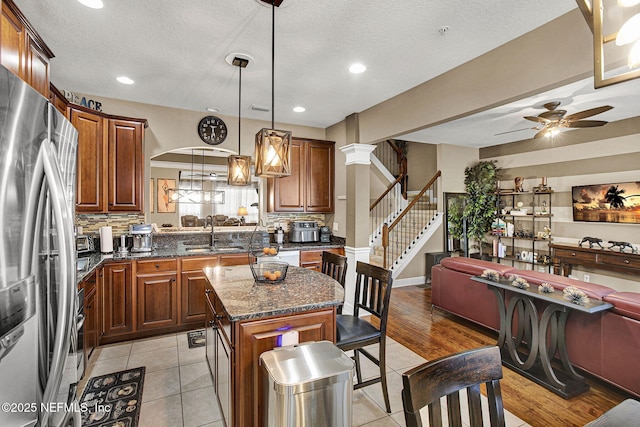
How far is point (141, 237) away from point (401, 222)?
5318mm

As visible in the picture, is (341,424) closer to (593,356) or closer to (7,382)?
(7,382)

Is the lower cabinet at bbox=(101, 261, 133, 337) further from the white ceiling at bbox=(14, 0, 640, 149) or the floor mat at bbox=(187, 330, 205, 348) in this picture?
the white ceiling at bbox=(14, 0, 640, 149)

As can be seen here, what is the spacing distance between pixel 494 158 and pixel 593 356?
5.13m

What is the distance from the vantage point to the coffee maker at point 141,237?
3.70 metres

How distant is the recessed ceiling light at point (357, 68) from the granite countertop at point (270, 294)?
1.96 m

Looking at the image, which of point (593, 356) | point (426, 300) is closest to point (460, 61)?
point (593, 356)

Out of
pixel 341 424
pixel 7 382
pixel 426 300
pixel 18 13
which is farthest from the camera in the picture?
pixel 426 300

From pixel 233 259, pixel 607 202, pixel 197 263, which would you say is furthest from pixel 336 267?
pixel 607 202

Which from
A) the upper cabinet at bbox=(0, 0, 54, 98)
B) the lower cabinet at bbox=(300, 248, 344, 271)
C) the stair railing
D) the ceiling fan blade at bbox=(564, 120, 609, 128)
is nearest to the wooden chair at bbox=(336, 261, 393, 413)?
the lower cabinet at bbox=(300, 248, 344, 271)

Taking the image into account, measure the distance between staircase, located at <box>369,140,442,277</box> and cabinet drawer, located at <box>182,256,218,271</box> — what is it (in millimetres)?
3152

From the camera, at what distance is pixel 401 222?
7148mm

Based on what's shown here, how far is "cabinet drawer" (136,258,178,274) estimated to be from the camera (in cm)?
344

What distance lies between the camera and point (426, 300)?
5105 millimetres

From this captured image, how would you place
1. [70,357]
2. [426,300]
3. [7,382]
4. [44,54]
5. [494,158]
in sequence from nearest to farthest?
[7,382], [70,357], [44,54], [426,300], [494,158]
